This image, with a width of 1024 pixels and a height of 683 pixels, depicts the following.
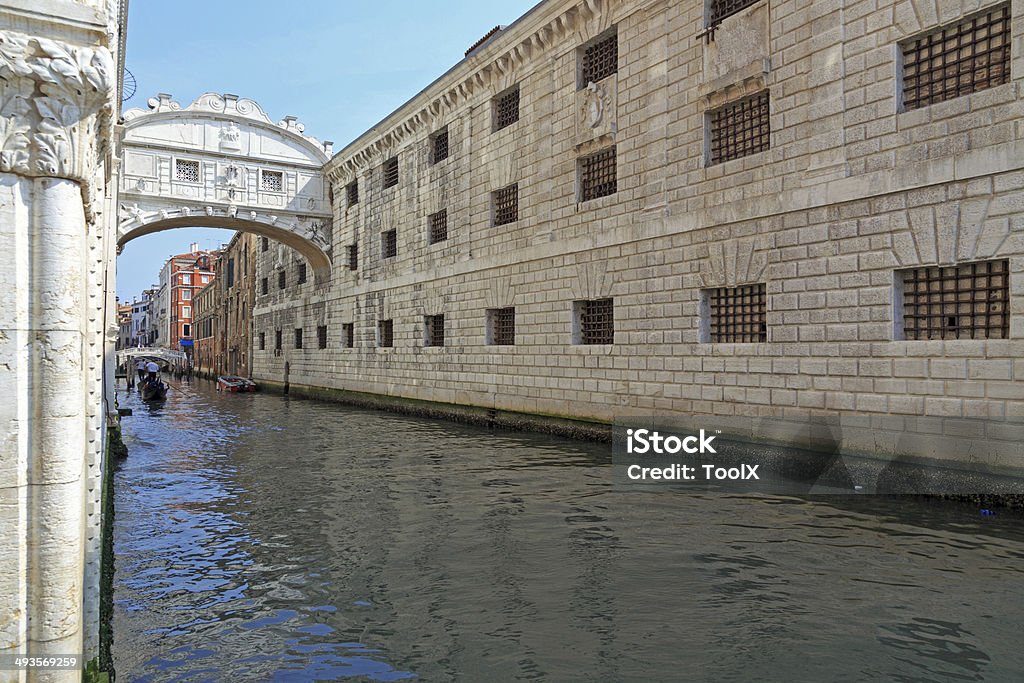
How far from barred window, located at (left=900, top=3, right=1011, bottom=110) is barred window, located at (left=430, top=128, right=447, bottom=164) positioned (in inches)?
450

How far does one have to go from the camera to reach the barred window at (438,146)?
17.6m

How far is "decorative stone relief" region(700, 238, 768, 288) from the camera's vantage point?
9.33m

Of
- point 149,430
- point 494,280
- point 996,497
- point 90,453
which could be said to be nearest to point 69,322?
point 90,453

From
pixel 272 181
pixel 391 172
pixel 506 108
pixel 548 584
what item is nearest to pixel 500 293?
pixel 506 108

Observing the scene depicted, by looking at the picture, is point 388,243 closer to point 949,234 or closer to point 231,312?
point 949,234

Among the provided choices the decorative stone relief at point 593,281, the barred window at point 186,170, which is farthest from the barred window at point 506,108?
the barred window at point 186,170

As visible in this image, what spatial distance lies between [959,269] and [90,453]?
7.70m

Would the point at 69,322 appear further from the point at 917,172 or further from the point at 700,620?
the point at 917,172

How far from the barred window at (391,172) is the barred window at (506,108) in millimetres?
5208

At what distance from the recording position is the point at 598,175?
1245 centimetres

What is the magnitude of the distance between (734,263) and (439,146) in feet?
33.5

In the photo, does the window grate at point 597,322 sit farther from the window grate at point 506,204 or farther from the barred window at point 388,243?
the barred window at point 388,243

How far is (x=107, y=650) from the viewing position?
3.61 metres

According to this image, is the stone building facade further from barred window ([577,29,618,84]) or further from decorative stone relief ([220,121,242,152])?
decorative stone relief ([220,121,242,152])
